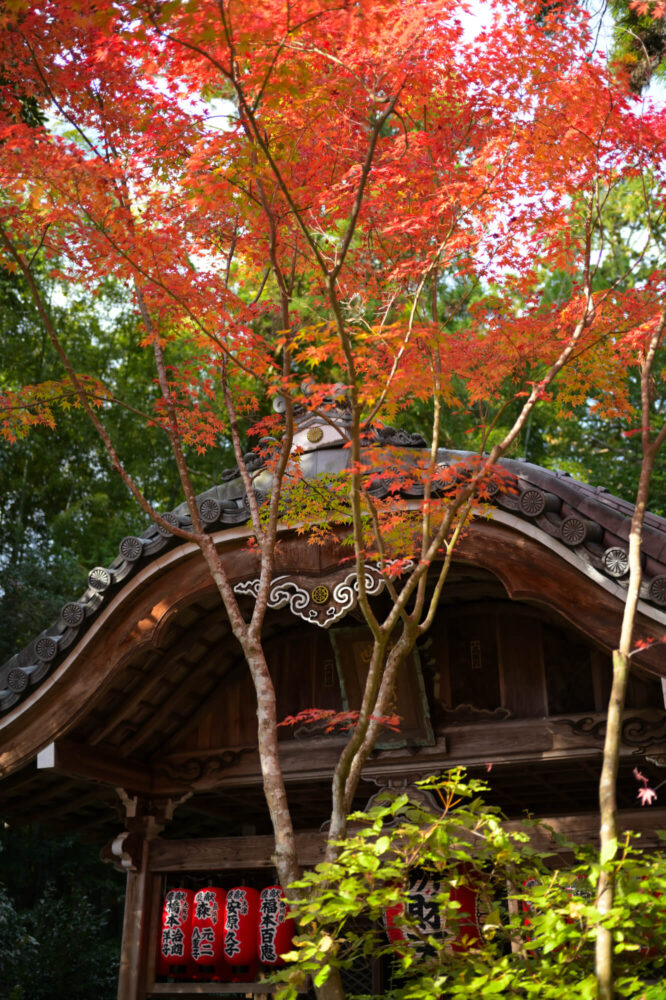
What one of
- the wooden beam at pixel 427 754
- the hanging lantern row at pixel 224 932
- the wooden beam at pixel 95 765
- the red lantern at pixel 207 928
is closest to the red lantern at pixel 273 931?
the hanging lantern row at pixel 224 932

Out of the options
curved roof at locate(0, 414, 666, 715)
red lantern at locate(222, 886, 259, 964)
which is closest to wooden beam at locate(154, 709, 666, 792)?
red lantern at locate(222, 886, 259, 964)

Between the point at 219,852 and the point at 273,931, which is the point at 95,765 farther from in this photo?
the point at 273,931

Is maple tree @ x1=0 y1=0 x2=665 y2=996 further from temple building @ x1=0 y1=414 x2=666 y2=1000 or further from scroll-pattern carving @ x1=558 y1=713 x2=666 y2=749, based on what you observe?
scroll-pattern carving @ x1=558 y1=713 x2=666 y2=749

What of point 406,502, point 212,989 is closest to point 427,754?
point 406,502

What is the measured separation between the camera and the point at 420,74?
197 inches

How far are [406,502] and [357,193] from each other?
2.62m

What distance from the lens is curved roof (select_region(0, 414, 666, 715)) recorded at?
619 centimetres

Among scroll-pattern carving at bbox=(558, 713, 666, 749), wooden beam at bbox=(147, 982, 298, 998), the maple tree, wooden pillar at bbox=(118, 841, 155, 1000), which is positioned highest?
the maple tree

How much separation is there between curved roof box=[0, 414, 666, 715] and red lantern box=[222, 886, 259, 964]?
262cm

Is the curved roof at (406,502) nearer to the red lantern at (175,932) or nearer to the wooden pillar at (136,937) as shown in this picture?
the wooden pillar at (136,937)

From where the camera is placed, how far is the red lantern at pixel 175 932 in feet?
27.4

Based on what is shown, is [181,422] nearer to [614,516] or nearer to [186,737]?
[614,516]

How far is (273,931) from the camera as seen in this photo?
809 cm

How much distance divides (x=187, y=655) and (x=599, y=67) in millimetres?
5823
